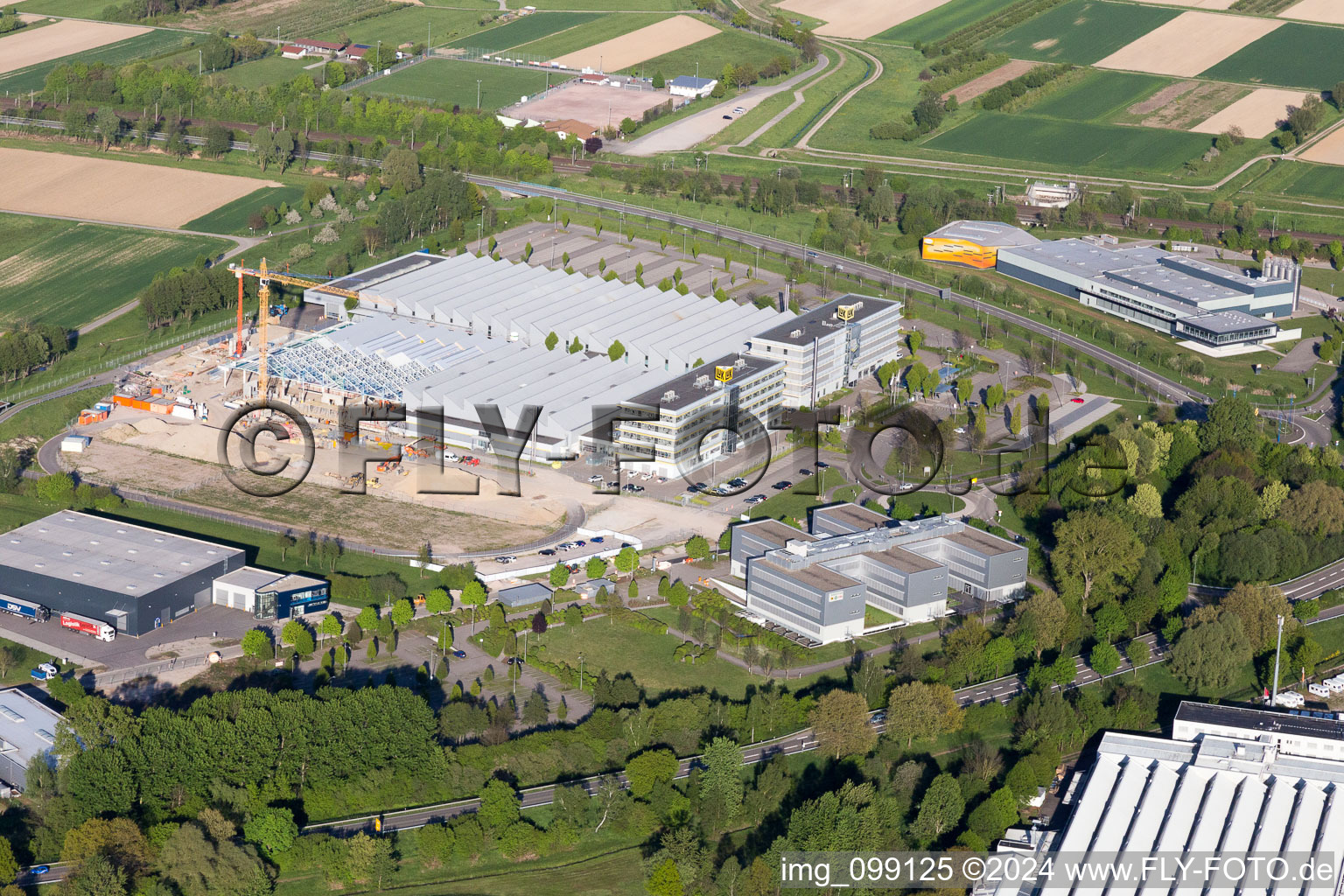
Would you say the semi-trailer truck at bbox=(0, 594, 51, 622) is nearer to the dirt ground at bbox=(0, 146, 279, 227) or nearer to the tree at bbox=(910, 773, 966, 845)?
the tree at bbox=(910, 773, 966, 845)

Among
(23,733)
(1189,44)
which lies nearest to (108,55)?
(1189,44)

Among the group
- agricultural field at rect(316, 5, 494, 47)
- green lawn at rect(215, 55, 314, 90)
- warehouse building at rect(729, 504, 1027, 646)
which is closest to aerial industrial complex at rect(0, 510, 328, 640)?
warehouse building at rect(729, 504, 1027, 646)

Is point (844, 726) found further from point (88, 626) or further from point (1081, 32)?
point (1081, 32)

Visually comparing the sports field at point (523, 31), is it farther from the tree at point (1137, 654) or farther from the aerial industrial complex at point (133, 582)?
the tree at point (1137, 654)

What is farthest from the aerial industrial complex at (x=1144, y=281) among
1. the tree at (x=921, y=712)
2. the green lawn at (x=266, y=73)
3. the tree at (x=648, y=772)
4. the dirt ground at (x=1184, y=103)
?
the green lawn at (x=266, y=73)

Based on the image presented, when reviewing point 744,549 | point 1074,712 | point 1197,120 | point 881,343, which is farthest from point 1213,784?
point 1197,120

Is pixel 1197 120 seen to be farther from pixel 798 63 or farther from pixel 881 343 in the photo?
pixel 881 343
